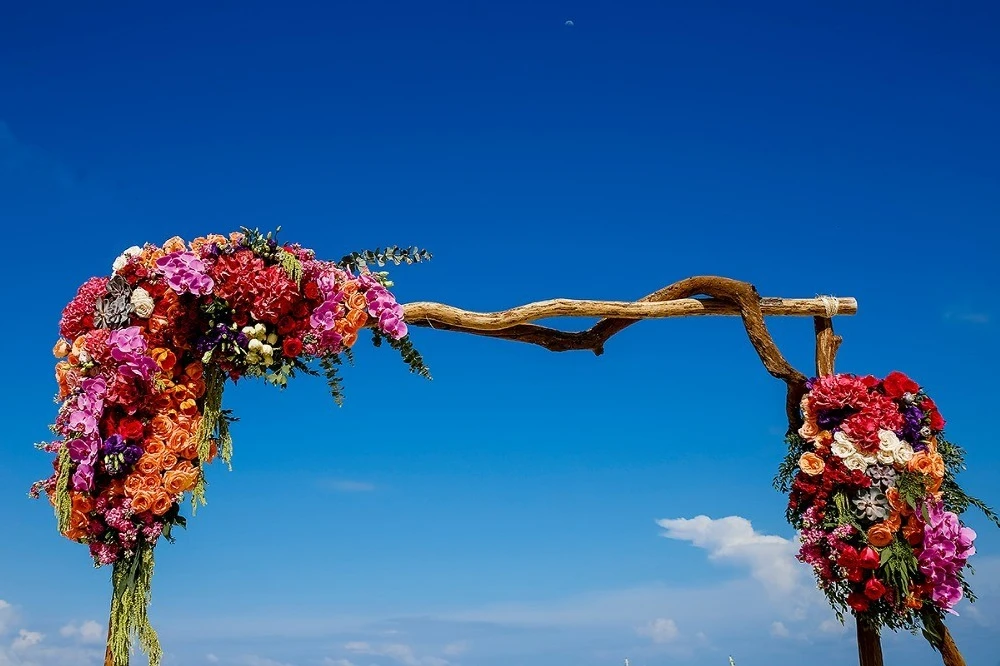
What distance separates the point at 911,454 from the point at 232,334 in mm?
3714

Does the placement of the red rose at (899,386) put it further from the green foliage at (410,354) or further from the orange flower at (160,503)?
the orange flower at (160,503)

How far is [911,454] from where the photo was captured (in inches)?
222

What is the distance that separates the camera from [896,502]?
559cm

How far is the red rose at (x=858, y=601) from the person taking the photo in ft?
18.4

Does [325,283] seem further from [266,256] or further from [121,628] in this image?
[121,628]

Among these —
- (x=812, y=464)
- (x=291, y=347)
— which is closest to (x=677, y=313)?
(x=812, y=464)

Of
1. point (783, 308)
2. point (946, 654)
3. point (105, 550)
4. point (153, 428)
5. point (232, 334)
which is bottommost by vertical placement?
point (946, 654)

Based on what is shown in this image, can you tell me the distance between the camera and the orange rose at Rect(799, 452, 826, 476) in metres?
5.74

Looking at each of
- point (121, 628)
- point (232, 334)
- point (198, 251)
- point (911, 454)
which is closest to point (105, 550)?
point (121, 628)

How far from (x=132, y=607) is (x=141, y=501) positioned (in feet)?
1.53

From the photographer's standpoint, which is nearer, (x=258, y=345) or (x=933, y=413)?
(x=258, y=345)

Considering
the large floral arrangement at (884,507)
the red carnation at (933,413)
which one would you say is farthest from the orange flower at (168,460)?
the red carnation at (933,413)

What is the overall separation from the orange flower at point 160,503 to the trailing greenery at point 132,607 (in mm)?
159

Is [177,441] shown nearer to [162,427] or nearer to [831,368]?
[162,427]
